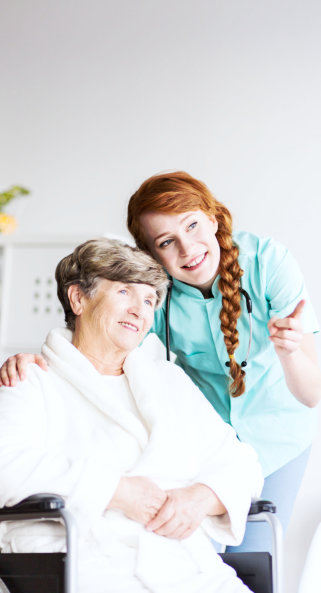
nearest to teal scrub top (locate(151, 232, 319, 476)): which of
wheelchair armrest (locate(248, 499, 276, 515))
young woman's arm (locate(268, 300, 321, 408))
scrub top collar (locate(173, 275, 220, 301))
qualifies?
scrub top collar (locate(173, 275, 220, 301))

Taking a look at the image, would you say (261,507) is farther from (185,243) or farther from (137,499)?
(185,243)

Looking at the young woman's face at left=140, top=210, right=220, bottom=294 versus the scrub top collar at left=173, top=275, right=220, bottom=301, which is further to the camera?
the scrub top collar at left=173, top=275, right=220, bottom=301

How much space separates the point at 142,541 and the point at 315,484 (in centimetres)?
147

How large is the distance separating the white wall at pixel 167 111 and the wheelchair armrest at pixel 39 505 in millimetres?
1622

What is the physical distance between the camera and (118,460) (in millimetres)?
1494

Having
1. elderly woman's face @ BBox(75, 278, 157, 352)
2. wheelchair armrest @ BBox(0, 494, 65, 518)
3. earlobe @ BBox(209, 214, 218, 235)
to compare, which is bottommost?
wheelchair armrest @ BBox(0, 494, 65, 518)

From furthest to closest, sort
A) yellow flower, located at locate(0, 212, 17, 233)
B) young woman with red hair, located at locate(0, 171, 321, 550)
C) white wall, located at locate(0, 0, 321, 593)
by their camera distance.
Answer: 1. white wall, located at locate(0, 0, 321, 593)
2. yellow flower, located at locate(0, 212, 17, 233)
3. young woman with red hair, located at locate(0, 171, 321, 550)

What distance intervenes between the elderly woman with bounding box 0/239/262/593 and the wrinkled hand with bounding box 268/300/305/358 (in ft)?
0.89

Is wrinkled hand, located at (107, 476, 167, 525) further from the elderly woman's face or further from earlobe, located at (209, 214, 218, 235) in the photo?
earlobe, located at (209, 214, 218, 235)

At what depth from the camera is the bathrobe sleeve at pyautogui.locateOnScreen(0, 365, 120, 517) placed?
1.34 m

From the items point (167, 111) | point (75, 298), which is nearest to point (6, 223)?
point (75, 298)

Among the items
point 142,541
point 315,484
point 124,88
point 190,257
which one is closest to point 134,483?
point 142,541

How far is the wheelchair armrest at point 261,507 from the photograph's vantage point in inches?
58.3

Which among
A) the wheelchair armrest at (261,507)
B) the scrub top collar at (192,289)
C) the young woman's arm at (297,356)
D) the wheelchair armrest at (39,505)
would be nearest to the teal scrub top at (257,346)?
the scrub top collar at (192,289)
